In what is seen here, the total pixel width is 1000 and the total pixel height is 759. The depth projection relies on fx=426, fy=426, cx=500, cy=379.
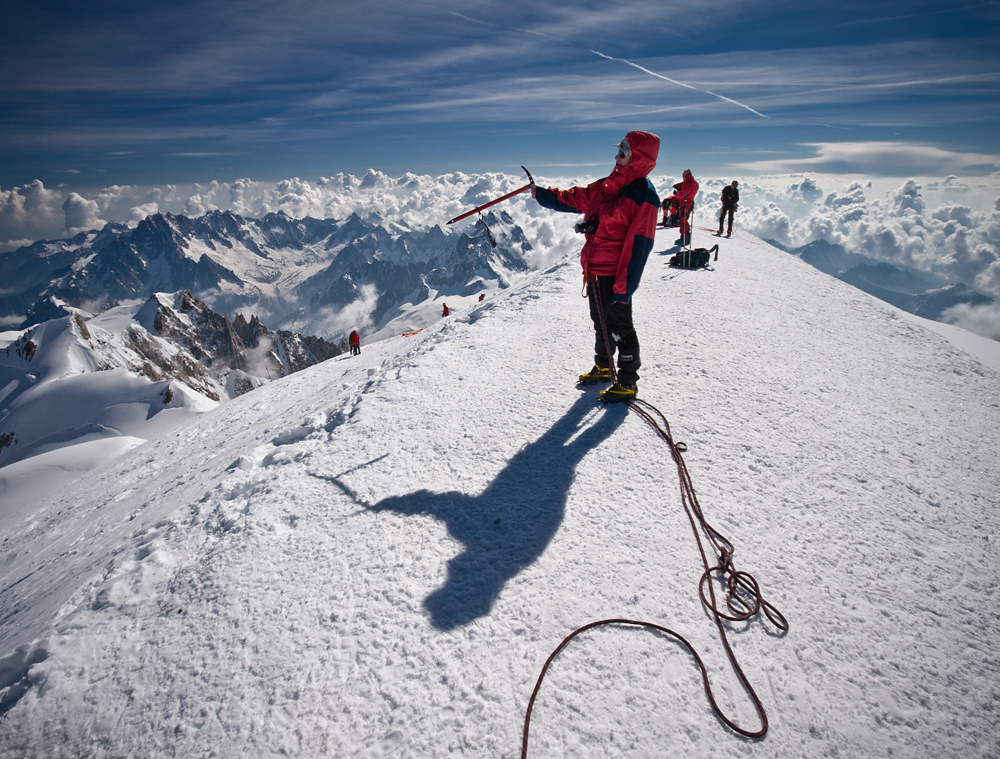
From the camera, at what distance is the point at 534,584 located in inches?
135

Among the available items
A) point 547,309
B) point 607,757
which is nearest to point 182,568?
point 607,757

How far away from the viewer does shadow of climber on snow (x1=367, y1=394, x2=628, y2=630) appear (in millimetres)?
3369

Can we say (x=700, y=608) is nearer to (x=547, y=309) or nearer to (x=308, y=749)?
(x=308, y=749)

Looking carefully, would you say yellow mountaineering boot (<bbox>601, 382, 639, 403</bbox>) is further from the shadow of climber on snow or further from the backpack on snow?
the backpack on snow

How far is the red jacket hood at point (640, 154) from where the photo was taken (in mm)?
5230

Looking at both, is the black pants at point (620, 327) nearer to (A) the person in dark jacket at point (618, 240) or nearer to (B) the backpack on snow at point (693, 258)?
(A) the person in dark jacket at point (618, 240)

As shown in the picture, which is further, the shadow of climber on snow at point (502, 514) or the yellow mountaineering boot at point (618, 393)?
the yellow mountaineering boot at point (618, 393)

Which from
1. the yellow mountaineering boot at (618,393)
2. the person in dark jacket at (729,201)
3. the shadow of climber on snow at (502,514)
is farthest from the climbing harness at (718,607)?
the person in dark jacket at (729,201)

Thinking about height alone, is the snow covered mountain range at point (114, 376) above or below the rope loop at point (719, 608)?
below

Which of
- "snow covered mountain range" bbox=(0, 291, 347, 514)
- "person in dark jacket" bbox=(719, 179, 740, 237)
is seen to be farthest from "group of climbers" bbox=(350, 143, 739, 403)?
"snow covered mountain range" bbox=(0, 291, 347, 514)

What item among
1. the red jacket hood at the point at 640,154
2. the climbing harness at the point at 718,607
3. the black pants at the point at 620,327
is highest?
the red jacket hood at the point at 640,154

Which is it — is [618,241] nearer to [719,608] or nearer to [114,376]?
[719,608]

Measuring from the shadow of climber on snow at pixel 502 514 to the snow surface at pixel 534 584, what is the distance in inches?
0.9

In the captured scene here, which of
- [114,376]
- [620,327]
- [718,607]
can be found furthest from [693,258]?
[114,376]
